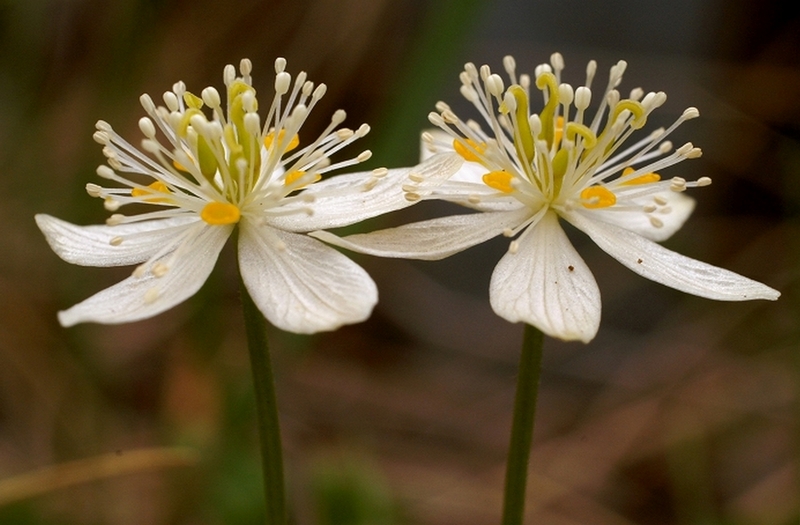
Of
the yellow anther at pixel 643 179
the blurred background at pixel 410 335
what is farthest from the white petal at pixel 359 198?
the blurred background at pixel 410 335

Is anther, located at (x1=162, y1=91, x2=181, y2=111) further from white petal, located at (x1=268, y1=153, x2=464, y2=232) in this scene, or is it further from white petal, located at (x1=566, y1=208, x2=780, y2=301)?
white petal, located at (x1=566, y1=208, x2=780, y2=301)

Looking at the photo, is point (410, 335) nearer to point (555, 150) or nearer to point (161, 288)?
point (555, 150)

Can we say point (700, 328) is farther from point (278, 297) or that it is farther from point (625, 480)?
point (278, 297)

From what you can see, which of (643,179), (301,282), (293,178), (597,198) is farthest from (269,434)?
(643,179)

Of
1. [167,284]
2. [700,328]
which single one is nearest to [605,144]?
[167,284]

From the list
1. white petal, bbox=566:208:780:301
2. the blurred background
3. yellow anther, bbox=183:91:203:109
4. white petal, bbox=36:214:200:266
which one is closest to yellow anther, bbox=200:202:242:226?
white petal, bbox=36:214:200:266
